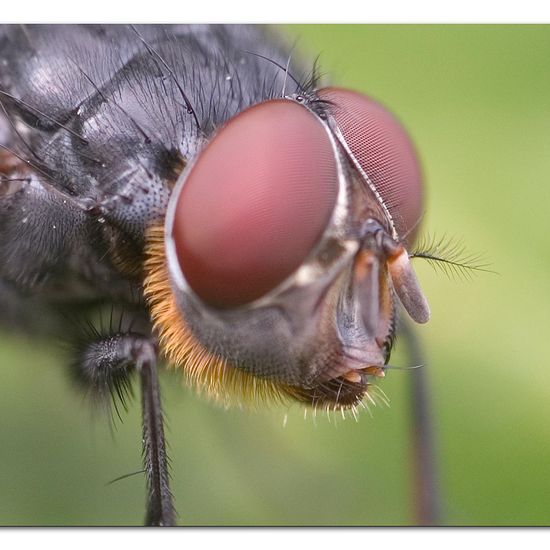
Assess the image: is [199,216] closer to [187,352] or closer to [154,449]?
[187,352]

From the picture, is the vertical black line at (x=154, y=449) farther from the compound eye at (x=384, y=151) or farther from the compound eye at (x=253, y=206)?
the compound eye at (x=384, y=151)

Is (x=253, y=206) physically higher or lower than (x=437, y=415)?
higher

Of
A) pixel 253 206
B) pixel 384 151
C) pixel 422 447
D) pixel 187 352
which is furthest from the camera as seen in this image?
pixel 422 447

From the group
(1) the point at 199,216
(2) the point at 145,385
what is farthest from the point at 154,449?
(1) the point at 199,216

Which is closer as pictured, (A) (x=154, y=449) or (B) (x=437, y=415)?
(A) (x=154, y=449)

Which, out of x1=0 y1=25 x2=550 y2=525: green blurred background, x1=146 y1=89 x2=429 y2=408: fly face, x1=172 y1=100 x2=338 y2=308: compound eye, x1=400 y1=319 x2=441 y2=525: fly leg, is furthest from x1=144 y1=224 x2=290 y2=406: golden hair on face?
x1=400 y1=319 x2=441 y2=525: fly leg

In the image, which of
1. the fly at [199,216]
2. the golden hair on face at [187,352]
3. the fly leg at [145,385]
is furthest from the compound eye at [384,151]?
the fly leg at [145,385]

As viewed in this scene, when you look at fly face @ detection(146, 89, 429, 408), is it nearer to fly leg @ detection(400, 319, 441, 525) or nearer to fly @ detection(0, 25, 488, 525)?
fly @ detection(0, 25, 488, 525)

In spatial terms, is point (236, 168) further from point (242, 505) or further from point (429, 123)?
point (429, 123)
